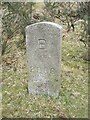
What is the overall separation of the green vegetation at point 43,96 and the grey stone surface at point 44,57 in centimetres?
22

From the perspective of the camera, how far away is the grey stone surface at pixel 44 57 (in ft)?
18.5

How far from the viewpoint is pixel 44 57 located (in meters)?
5.81

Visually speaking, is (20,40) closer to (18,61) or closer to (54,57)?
(18,61)

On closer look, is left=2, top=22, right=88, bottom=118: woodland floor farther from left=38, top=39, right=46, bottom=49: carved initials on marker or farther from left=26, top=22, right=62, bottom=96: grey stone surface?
left=38, top=39, right=46, bottom=49: carved initials on marker

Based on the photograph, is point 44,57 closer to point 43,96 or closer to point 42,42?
point 42,42

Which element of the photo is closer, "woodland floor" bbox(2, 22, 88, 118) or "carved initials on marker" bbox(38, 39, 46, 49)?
"woodland floor" bbox(2, 22, 88, 118)

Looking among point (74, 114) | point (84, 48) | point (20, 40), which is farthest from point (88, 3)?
point (74, 114)

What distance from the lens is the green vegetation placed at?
219 inches

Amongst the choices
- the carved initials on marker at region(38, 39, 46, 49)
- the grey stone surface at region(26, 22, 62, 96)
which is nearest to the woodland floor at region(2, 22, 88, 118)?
the grey stone surface at region(26, 22, 62, 96)

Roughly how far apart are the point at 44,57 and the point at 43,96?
757 mm

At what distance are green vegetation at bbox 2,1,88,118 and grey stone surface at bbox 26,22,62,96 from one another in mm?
218

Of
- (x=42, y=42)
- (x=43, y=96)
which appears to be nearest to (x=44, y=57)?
(x=42, y=42)

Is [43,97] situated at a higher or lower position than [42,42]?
lower

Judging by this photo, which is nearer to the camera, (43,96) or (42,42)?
(42,42)
